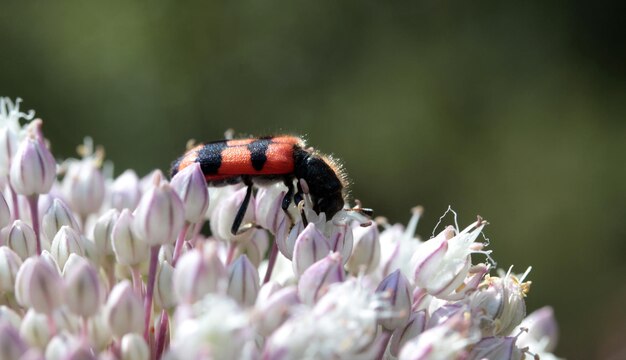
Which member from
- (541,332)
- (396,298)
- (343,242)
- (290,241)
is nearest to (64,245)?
(290,241)

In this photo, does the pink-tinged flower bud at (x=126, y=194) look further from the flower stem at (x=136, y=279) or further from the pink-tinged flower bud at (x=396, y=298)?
the pink-tinged flower bud at (x=396, y=298)

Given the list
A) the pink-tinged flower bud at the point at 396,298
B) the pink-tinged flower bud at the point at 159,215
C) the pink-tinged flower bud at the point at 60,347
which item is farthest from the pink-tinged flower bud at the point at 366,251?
the pink-tinged flower bud at the point at 60,347

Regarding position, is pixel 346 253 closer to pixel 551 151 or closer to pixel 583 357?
pixel 583 357

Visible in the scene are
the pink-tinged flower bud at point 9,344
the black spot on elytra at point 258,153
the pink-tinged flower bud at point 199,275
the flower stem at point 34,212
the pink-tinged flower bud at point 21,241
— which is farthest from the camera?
the black spot on elytra at point 258,153

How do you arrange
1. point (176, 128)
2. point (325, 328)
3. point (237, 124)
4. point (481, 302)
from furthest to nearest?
point (237, 124), point (176, 128), point (481, 302), point (325, 328)

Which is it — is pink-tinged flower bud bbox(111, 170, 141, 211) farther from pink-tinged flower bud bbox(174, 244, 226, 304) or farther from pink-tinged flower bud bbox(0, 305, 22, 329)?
pink-tinged flower bud bbox(174, 244, 226, 304)

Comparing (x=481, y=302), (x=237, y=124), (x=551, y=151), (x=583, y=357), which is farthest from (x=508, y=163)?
(x=481, y=302)

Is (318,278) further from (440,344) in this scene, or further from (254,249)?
(254,249)
